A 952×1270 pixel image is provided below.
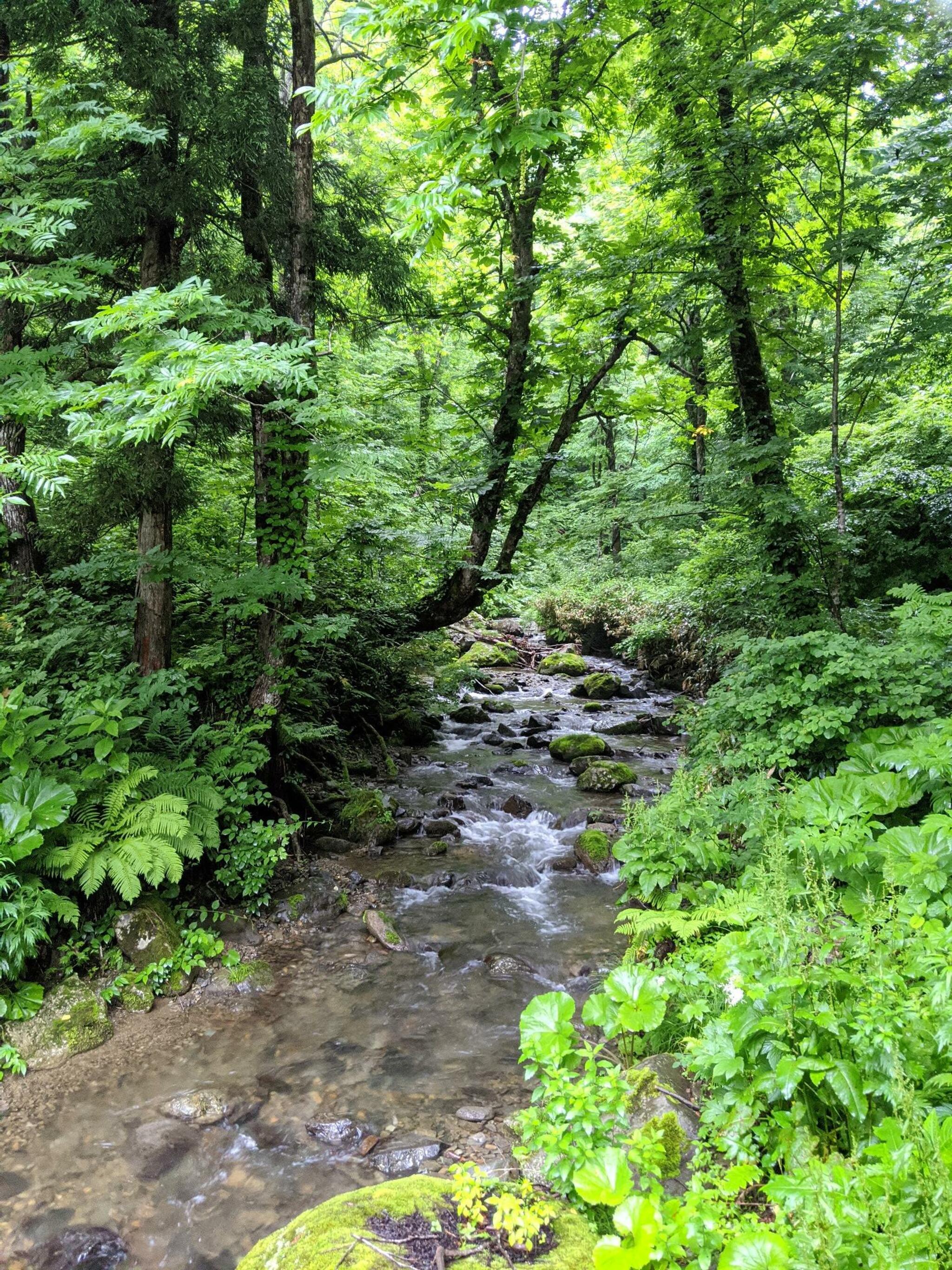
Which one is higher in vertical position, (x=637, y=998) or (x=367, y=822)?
(x=637, y=998)

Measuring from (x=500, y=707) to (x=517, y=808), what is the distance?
19.3 feet

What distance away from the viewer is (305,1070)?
438 centimetres

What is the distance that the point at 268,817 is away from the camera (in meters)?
7.02

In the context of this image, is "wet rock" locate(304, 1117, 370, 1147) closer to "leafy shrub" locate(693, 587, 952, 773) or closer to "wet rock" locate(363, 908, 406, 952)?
"wet rock" locate(363, 908, 406, 952)

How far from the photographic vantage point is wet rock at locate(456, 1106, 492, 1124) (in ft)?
12.6

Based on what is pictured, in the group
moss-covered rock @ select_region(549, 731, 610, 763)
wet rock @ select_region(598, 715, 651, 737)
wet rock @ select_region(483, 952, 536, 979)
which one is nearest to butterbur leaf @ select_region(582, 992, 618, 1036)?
wet rock @ select_region(483, 952, 536, 979)

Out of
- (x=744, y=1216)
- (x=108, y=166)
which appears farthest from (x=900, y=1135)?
(x=108, y=166)

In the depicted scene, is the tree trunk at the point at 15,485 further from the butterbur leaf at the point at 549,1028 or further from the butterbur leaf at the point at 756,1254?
the butterbur leaf at the point at 756,1254

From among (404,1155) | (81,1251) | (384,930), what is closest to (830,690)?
(384,930)

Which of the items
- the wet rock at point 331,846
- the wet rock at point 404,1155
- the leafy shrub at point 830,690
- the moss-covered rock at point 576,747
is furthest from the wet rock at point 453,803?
the wet rock at point 404,1155

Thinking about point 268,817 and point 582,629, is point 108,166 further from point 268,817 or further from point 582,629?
point 582,629

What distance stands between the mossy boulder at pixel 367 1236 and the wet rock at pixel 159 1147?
1439 millimetres

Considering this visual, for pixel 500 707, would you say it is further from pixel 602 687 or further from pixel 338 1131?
pixel 338 1131

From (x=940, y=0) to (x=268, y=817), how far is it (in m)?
10.2
